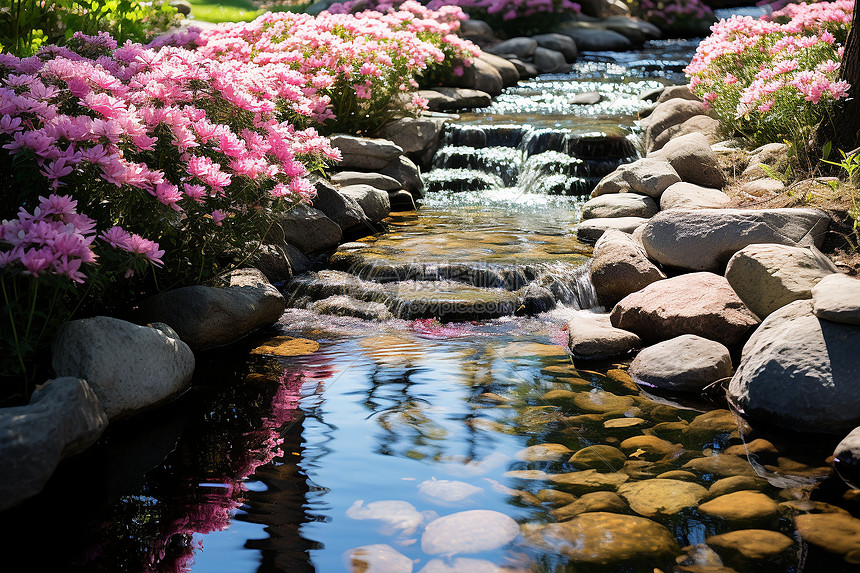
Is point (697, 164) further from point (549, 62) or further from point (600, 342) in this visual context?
point (549, 62)

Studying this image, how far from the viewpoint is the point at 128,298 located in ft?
15.8

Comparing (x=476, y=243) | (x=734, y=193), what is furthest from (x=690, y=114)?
(x=476, y=243)

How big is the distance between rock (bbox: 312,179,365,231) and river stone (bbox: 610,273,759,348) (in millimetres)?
3272

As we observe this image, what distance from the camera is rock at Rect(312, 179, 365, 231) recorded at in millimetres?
7621

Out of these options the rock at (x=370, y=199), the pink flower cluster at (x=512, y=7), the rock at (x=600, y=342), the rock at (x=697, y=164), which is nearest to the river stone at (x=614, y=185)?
the rock at (x=697, y=164)

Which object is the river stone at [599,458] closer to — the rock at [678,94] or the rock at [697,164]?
the rock at [697,164]

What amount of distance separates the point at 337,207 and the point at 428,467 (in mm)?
4655

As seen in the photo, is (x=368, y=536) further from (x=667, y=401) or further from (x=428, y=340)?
(x=428, y=340)

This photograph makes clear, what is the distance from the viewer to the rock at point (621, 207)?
24.6 ft

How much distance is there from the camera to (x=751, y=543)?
2.78m

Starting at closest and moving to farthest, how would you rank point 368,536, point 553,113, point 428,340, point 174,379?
point 368,536 < point 174,379 < point 428,340 < point 553,113

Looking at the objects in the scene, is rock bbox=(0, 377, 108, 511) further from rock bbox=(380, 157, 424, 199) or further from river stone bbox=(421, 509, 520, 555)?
rock bbox=(380, 157, 424, 199)

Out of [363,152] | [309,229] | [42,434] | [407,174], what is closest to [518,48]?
[407,174]

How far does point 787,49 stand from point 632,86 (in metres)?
7.01
